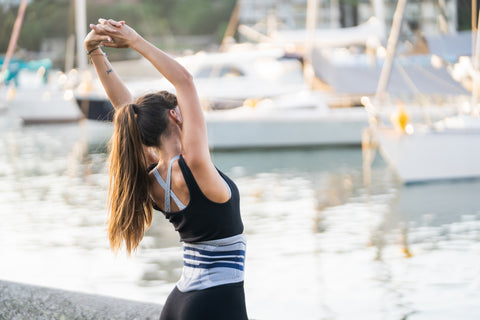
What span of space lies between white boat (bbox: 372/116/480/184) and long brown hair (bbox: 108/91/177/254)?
10489mm

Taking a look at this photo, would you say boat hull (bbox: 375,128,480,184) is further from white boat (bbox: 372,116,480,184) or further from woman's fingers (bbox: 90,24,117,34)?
woman's fingers (bbox: 90,24,117,34)

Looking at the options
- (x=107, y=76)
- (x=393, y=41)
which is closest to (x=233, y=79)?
(x=393, y=41)

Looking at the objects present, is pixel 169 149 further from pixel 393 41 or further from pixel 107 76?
pixel 393 41

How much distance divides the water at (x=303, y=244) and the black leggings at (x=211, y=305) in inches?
72.6

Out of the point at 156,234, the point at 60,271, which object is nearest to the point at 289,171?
the point at 156,234

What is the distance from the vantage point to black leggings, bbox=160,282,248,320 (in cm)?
255

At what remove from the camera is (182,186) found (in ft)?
8.42

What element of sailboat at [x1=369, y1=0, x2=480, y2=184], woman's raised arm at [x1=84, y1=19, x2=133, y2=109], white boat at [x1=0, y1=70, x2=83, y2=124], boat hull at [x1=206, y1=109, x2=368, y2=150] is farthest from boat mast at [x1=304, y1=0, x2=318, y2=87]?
woman's raised arm at [x1=84, y1=19, x2=133, y2=109]

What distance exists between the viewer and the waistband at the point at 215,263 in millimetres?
2588

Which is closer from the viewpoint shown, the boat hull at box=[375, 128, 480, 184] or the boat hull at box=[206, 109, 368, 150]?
the boat hull at box=[375, 128, 480, 184]

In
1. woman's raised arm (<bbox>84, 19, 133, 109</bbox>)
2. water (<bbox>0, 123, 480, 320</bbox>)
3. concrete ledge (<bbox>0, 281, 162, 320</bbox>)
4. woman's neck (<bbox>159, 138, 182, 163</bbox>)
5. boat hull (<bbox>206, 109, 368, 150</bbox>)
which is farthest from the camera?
boat hull (<bbox>206, 109, 368, 150</bbox>)

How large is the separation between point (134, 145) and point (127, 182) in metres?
0.12

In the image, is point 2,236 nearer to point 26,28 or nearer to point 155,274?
point 155,274

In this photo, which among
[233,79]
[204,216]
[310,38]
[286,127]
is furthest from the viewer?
[233,79]
